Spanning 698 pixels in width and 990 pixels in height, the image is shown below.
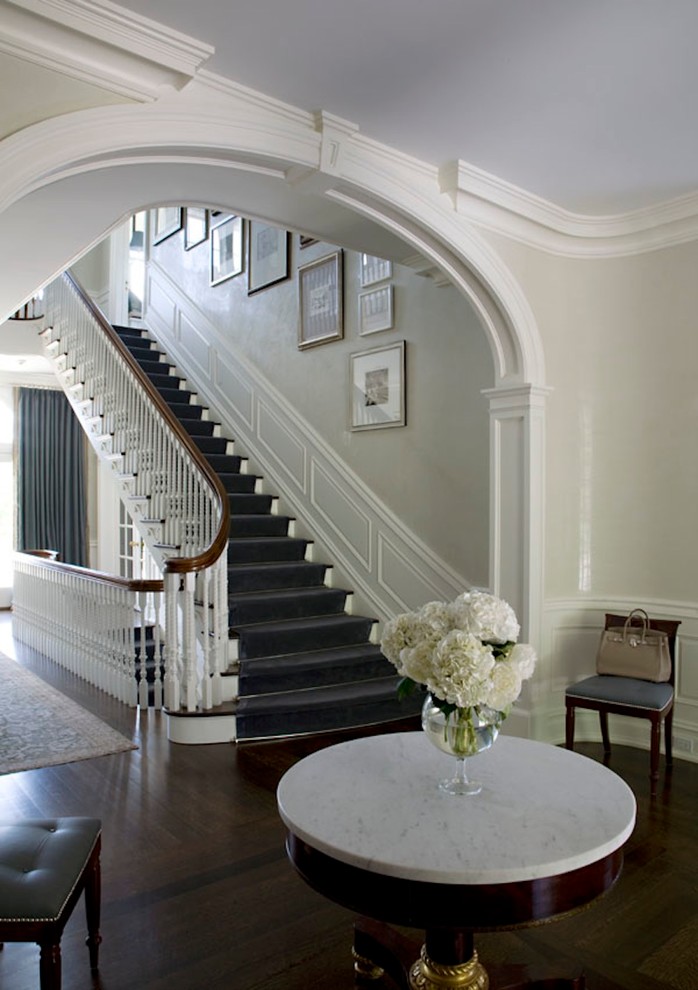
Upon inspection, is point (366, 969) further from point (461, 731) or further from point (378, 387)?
point (378, 387)

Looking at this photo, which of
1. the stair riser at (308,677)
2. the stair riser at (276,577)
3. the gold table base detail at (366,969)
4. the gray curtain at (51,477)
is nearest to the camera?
the gold table base detail at (366,969)

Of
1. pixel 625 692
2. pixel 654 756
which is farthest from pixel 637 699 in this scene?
pixel 654 756

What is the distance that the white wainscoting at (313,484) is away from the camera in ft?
17.8

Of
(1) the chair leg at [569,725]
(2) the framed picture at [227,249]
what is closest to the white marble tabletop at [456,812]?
(1) the chair leg at [569,725]


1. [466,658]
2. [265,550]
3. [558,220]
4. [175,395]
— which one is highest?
[558,220]

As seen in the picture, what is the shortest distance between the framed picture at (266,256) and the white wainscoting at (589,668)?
3.96 m

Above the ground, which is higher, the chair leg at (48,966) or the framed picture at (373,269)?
the framed picture at (373,269)

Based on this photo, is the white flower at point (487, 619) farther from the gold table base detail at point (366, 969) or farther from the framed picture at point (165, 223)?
the framed picture at point (165, 223)

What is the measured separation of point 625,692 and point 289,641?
7.29 ft

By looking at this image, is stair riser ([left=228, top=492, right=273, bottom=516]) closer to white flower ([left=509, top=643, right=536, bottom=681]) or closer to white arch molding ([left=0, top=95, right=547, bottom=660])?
white arch molding ([left=0, top=95, right=547, bottom=660])

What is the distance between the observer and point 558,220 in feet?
14.6

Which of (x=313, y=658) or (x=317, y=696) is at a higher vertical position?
(x=313, y=658)

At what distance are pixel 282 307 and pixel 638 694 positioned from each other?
453 cm

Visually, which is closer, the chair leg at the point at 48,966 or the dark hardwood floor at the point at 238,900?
the chair leg at the point at 48,966
